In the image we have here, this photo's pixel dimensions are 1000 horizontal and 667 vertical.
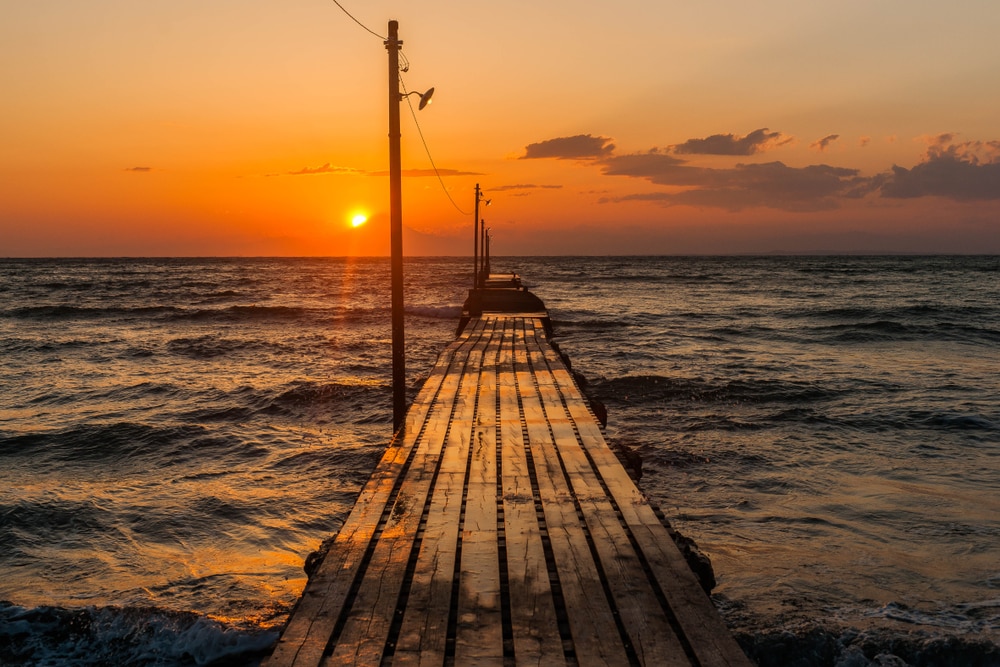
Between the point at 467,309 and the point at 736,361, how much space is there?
37.7 feet

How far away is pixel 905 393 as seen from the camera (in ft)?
66.9

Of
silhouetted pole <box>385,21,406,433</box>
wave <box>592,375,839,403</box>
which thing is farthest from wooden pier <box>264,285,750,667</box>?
wave <box>592,375,839,403</box>

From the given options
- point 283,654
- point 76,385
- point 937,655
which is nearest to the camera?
point 283,654

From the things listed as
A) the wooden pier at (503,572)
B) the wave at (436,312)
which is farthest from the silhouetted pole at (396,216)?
the wave at (436,312)

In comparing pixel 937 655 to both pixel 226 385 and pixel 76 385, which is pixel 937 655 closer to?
pixel 226 385

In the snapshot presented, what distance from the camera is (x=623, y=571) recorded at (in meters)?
5.44

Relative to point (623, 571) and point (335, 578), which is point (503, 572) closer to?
point (623, 571)

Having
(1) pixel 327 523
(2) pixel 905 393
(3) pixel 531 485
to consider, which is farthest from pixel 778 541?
(2) pixel 905 393

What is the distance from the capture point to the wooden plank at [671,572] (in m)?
4.41

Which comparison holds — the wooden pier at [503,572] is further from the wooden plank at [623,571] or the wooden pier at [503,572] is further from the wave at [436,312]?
the wave at [436,312]

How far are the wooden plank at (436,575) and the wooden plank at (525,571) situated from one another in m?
0.44

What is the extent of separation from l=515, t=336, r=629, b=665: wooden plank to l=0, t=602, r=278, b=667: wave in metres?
2.82

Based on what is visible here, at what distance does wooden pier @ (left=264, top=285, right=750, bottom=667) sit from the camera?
442cm

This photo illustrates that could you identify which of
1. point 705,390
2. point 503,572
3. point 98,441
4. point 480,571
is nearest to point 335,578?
point 480,571
